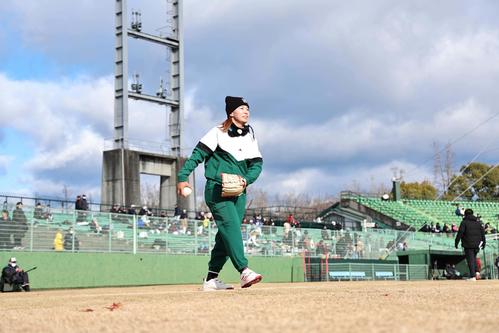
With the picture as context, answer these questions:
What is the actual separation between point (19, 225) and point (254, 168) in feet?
42.3

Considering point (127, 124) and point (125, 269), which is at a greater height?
point (127, 124)

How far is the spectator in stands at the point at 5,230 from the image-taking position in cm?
1862

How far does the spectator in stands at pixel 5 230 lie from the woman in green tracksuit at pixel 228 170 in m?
12.1

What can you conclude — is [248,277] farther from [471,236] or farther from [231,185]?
[471,236]

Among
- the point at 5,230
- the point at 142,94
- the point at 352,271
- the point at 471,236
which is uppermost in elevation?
the point at 142,94

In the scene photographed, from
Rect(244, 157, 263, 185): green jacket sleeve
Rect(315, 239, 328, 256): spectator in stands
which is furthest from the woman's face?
Rect(315, 239, 328, 256): spectator in stands

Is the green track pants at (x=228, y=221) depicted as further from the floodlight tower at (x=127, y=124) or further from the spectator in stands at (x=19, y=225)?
the floodlight tower at (x=127, y=124)

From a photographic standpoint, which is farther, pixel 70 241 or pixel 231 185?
pixel 70 241

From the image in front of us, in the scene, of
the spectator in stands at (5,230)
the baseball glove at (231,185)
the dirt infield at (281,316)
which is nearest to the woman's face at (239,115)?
the baseball glove at (231,185)


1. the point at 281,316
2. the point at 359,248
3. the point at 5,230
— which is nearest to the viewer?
the point at 281,316

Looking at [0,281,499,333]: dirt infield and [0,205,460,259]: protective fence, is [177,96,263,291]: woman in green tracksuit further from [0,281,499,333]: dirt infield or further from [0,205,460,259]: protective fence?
[0,205,460,259]: protective fence

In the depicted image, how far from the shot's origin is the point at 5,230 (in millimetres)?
18781

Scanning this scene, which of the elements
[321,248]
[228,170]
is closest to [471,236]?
[228,170]

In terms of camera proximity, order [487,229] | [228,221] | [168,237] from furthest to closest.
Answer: [487,229] < [168,237] < [228,221]
